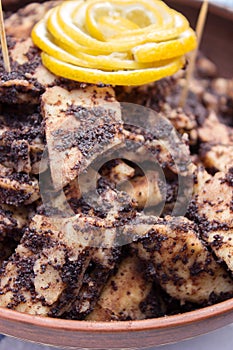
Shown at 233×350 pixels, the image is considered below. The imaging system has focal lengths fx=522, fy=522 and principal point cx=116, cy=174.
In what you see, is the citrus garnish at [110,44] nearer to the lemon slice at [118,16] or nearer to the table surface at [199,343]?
the lemon slice at [118,16]

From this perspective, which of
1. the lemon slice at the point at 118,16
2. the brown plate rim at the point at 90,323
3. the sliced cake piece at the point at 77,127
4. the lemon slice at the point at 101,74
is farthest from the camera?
the lemon slice at the point at 118,16

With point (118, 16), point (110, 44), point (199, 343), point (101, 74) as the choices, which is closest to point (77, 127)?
point (101, 74)

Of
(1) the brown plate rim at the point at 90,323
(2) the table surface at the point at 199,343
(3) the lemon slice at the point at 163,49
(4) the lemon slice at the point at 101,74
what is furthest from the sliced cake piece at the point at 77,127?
(2) the table surface at the point at 199,343

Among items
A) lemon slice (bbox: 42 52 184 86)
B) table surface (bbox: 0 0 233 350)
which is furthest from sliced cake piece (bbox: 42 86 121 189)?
table surface (bbox: 0 0 233 350)

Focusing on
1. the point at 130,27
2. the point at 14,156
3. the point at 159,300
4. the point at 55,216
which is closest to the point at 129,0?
the point at 130,27

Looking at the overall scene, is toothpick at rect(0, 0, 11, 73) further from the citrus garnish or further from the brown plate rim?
the brown plate rim

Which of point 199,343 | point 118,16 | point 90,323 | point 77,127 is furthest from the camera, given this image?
point 118,16

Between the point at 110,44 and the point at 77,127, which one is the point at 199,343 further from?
the point at 110,44

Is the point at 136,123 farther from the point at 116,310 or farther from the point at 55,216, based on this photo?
the point at 116,310
